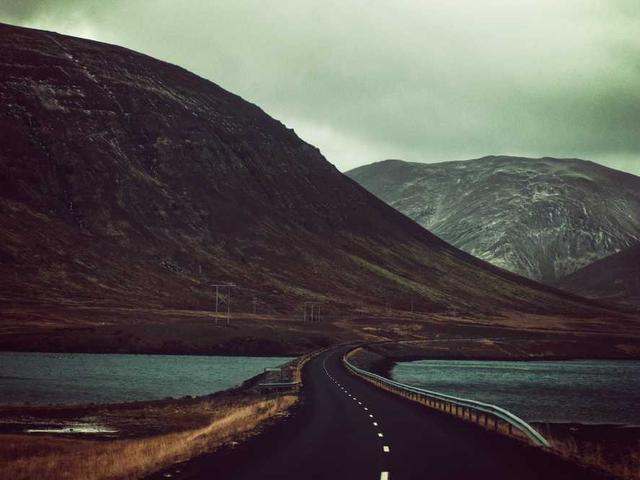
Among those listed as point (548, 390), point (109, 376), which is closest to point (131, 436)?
point (109, 376)

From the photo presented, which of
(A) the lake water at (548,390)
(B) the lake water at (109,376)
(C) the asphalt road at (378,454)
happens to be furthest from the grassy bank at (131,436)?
(A) the lake water at (548,390)

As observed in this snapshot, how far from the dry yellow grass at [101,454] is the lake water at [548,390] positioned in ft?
95.6

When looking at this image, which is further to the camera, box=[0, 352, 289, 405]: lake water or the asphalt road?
box=[0, 352, 289, 405]: lake water

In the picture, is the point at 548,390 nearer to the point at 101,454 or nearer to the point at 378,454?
the point at 101,454

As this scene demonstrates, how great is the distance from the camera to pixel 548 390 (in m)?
82.3

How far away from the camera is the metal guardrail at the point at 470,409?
86.0 ft

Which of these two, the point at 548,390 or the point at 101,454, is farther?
the point at 548,390

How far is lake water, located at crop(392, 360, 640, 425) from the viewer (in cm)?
6048

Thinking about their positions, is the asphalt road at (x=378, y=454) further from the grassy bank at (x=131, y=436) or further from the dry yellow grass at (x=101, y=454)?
the grassy bank at (x=131, y=436)

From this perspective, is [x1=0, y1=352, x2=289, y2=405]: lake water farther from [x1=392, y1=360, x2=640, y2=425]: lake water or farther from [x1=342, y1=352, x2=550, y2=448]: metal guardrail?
[x1=392, y1=360, x2=640, y2=425]: lake water

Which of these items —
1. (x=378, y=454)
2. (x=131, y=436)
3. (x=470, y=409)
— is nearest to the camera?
(x=378, y=454)

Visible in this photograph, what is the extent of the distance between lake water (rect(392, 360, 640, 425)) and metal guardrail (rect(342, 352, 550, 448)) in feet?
29.8

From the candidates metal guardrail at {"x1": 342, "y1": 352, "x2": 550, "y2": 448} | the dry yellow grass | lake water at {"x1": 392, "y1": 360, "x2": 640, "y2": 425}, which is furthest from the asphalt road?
lake water at {"x1": 392, "y1": 360, "x2": 640, "y2": 425}

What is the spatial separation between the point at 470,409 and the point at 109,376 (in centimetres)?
5503
